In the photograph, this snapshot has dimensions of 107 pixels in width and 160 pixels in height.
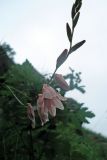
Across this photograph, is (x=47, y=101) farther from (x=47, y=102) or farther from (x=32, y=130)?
(x=32, y=130)

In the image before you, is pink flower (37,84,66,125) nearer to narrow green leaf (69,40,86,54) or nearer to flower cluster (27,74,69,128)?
flower cluster (27,74,69,128)

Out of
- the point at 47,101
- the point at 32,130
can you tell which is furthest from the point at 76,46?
the point at 32,130

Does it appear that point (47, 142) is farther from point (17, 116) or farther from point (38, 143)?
point (17, 116)

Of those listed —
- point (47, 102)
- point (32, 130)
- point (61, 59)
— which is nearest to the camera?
point (61, 59)

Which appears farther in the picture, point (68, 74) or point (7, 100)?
point (68, 74)

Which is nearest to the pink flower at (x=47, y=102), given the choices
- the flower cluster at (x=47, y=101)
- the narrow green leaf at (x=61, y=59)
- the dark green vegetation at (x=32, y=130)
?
the flower cluster at (x=47, y=101)

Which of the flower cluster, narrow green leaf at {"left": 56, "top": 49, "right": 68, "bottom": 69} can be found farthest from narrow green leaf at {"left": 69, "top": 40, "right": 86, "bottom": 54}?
the flower cluster

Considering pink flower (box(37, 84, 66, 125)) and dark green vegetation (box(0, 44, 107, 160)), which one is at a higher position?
dark green vegetation (box(0, 44, 107, 160))

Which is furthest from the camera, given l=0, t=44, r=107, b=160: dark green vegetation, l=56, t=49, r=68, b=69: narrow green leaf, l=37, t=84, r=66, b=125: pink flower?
l=0, t=44, r=107, b=160: dark green vegetation

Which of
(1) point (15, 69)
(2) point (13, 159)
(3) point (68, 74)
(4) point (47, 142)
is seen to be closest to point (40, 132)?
(4) point (47, 142)
